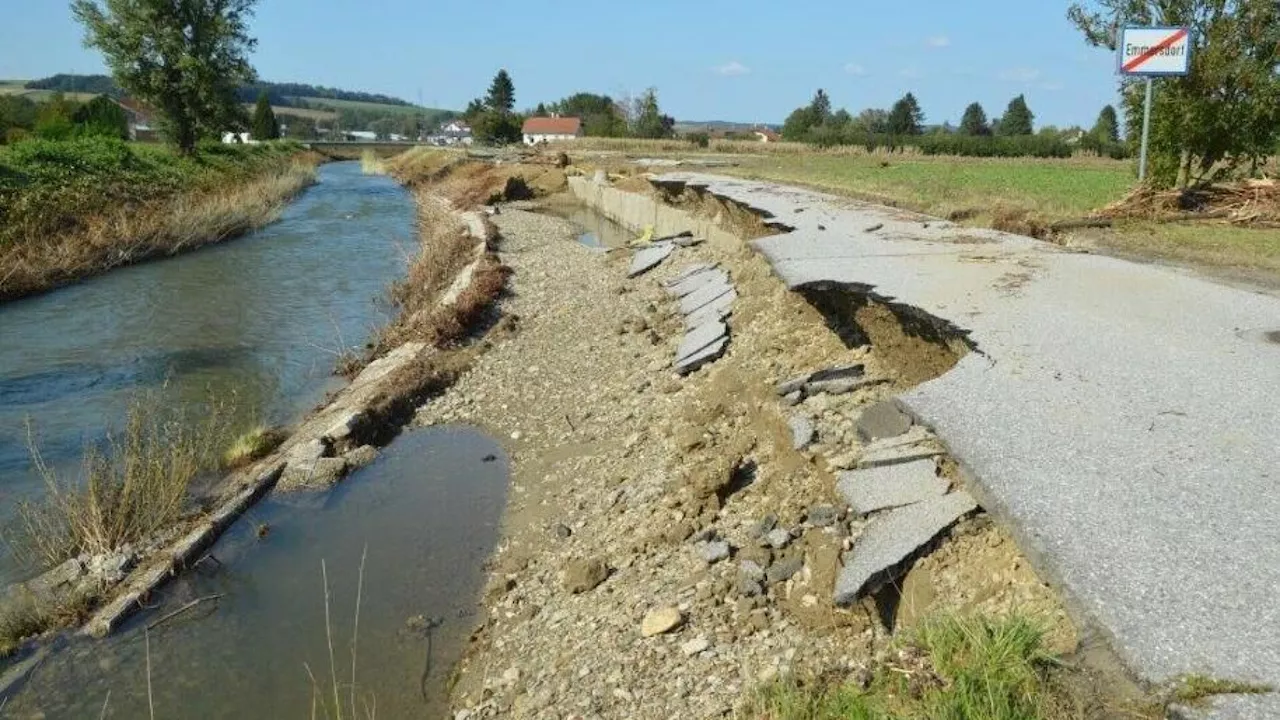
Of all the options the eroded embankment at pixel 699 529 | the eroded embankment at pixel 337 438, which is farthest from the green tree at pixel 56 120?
the eroded embankment at pixel 699 529

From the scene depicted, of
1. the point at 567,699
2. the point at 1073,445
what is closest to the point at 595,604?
the point at 567,699

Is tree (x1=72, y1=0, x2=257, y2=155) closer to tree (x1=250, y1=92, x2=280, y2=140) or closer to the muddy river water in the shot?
the muddy river water

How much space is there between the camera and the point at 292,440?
858 centimetres

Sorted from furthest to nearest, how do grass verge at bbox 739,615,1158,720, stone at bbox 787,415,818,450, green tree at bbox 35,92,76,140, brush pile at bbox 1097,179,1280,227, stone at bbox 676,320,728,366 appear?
green tree at bbox 35,92,76,140 → brush pile at bbox 1097,179,1280,227 → stone at bbox 676,320,728,366 → stone at bbox 787,415,818,450 → grass verge at bbox 739,615,1158,720

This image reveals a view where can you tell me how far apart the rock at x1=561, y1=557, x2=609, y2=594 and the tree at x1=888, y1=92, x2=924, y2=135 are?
78493 mm

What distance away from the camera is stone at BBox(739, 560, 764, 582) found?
4754 millimetres

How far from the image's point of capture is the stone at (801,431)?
590 centimetres

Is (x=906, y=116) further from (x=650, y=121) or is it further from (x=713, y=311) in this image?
(x=713, y=311)

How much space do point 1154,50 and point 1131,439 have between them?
422 inches

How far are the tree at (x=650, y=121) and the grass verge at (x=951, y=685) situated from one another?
2965 inches

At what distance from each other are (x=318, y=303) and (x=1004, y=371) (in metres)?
14.1

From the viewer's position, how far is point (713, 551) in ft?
17.0

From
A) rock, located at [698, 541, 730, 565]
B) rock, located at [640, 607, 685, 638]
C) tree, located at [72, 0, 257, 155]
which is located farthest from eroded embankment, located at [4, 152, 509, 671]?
tree, located at [72, 0, 257, 155]

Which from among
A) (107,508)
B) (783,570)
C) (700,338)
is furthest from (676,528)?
(700,338)
